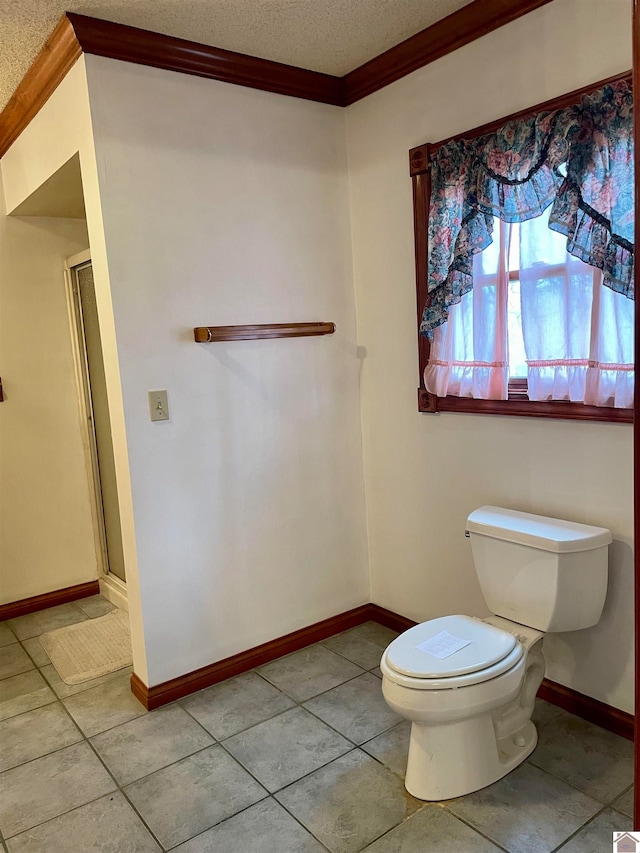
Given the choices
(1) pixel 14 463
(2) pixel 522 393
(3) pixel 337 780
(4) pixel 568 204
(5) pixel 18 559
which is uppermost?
(4) pixel 568 204

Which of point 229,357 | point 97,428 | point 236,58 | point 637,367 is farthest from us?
point 97,428

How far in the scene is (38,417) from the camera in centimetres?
348

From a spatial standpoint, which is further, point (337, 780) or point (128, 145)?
point (128, 145)

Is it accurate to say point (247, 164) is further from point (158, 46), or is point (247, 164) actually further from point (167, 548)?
point (167, 548)

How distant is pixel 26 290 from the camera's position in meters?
3.39

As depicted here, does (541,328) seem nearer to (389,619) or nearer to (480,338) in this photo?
(480,338)

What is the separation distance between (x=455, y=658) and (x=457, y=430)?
95 centimetres

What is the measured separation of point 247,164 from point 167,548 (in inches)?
61.2

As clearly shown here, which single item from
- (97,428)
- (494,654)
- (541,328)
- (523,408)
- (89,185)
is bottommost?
(494,654)

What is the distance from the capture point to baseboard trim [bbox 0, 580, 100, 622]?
3436 millimetres

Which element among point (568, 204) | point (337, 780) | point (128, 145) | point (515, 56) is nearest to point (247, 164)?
→ point (128, 145)

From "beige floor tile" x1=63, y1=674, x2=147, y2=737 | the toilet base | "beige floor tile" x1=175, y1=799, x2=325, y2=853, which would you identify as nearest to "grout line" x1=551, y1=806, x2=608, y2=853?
the toilet base

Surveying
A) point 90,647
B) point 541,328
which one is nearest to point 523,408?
point 541,328

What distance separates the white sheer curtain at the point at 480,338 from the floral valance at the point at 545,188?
0.15 ft
